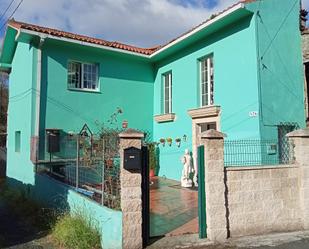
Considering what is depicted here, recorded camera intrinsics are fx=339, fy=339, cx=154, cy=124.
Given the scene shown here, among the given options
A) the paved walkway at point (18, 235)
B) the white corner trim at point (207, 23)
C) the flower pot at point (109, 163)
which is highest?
the white corner trim at point (207, 23)

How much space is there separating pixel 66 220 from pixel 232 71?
278 inches

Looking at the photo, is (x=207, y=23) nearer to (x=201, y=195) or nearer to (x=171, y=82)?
(x=171, y=82)

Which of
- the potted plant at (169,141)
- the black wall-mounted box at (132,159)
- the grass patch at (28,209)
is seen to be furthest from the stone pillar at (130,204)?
the potted plant at (169,141)

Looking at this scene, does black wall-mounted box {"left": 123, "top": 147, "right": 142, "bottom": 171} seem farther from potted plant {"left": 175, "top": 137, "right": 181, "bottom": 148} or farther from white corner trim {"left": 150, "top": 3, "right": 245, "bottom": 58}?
potted plant {"left": 175, "top": 137, "right": 181, "bottom": 148}

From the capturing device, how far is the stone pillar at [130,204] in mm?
6023

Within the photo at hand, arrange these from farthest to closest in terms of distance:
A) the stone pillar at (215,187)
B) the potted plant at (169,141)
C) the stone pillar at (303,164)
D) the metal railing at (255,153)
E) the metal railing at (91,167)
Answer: the potted plant at (169,141)
the metal railing at (255,153)
the stone pillar at (303,164)
the metal railing at (91,167)
the stone pillar at (215,187)

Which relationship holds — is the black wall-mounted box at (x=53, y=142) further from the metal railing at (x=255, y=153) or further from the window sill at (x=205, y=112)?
the metal railing at (x=255, y=153)

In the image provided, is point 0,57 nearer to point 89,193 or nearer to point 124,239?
point 89,193

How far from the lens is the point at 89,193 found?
8.01 meters

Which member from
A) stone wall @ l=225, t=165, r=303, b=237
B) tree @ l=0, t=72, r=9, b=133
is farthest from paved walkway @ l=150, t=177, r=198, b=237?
tree @ l=0, t=72, r=9, b=133

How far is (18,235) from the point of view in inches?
309

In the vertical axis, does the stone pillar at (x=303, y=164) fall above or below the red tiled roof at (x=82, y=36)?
below

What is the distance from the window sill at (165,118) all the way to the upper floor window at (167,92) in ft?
1.39

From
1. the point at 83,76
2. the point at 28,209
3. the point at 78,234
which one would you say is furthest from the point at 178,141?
the point at 78,234
